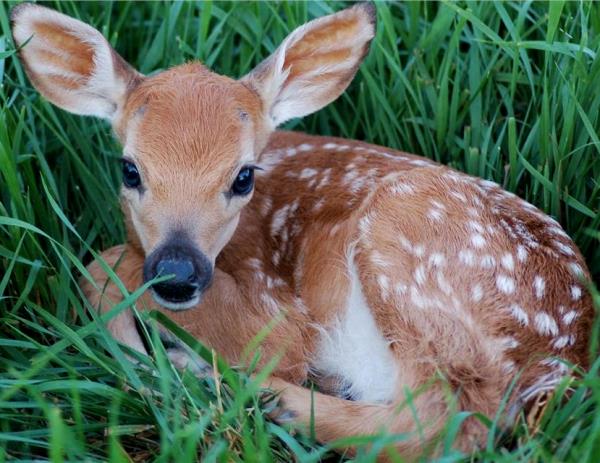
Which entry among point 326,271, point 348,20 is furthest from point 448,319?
point 348,20

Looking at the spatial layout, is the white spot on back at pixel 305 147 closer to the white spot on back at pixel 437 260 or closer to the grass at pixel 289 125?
the grass at pixel 289 125

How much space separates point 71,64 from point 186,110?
23.9 inches

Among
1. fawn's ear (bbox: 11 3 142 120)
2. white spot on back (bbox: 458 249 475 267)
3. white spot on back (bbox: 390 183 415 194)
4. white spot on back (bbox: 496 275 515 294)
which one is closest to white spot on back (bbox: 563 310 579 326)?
white spot on back (bbox: 496 275 515 294)

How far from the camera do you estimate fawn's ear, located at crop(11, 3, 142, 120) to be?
→ 3557 millimetres

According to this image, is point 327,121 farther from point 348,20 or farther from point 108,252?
point 108,252

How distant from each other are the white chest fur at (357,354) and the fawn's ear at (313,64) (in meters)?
0.73

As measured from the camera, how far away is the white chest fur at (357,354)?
10.7 feet

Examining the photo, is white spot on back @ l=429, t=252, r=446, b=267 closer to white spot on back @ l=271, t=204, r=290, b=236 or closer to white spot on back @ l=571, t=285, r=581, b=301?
white spot on back @ l=571, t=285, r=581, b=301

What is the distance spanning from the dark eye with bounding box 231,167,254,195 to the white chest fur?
41cm

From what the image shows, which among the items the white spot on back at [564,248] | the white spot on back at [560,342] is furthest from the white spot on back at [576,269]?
the white spot on back at [560,342]

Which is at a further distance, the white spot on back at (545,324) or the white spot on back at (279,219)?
the white spot on back at (279,219)

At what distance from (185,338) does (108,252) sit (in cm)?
80

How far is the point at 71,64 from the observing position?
3693 millimetres

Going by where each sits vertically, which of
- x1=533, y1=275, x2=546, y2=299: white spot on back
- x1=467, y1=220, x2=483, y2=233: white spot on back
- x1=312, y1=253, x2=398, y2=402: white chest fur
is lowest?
x1=312, y1=253, x2=398, y2=402: white chest fur
